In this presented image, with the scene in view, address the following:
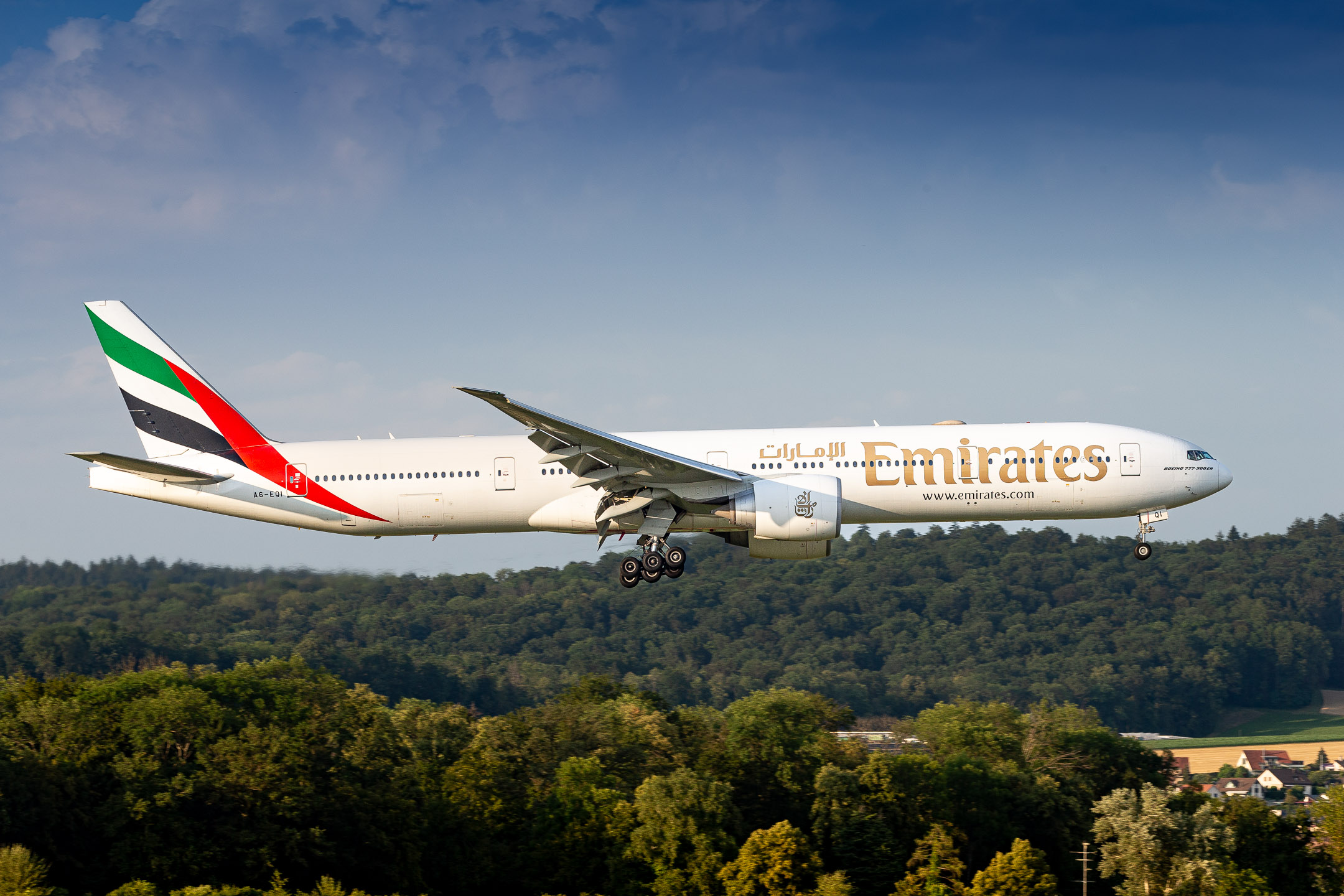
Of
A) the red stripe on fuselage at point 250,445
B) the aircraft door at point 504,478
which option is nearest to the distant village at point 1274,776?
the aircraft door at point 504,478

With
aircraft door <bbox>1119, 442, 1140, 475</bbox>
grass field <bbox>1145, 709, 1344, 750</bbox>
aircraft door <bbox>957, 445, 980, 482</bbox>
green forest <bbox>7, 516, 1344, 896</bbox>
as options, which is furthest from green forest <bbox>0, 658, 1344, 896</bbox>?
grass field <bbox>1145, 709, 1344, 750</bbox>

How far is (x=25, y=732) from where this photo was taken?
51.5 m

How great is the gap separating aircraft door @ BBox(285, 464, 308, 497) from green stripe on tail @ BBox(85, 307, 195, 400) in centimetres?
526

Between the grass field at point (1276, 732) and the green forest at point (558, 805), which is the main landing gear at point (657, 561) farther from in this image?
the grass field at point (1276, 732)

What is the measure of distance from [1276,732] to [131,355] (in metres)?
170

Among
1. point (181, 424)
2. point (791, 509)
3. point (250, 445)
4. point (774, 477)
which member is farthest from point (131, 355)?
point (791, 509)

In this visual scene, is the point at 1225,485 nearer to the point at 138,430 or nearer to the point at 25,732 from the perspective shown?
the point at 138,430

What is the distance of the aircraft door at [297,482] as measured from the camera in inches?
1518

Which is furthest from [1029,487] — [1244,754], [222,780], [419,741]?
[1244,754]

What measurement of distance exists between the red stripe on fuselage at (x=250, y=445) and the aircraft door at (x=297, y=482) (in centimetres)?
4

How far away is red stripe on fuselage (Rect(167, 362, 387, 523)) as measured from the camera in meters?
38.5

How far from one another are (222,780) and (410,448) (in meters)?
18.1

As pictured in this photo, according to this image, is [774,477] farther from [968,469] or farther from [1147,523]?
[1147,523]

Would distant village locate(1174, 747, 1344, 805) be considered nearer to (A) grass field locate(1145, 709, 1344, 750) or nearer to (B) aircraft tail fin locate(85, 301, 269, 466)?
(A) grass field locate(1145, 709, 1344, 750)
